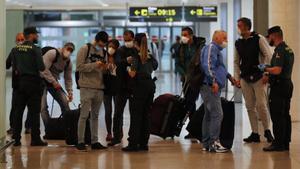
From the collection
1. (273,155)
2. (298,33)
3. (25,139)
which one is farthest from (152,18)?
(273,155)

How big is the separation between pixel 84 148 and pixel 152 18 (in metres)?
14.1

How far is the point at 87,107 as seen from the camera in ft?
25.4

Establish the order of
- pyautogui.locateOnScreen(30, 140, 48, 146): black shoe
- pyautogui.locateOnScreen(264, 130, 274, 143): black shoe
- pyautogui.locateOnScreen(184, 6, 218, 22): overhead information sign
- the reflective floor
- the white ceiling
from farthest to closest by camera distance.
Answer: the white ceiling
pyautogui.locateOnScreen(184, 6, 218, 22): overhead information sign
pyautogui.locateOnScreen(264, 130, 274, 143): black shoe
pyautogui.locateOnScreen(30, 140, 48, 146): black shoe
the reflective floor

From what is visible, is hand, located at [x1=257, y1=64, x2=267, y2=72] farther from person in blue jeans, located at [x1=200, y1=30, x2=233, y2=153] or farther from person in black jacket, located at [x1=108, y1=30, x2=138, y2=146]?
person in black jacket, located at [x1=108, y1=30, x2=138, y2=146]

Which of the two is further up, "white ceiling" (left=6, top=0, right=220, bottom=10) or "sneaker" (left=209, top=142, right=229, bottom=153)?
"white ceiling" (left=6, top=0, right=220, bottom=10)

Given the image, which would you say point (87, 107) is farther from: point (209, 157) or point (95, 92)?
point (209, 157)

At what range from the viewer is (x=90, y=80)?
7.75m

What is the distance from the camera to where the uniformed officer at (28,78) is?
7977 mm

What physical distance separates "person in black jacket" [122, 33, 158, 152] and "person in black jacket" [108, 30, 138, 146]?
12cm

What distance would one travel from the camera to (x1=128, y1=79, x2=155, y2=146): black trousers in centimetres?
770

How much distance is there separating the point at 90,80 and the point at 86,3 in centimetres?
1828

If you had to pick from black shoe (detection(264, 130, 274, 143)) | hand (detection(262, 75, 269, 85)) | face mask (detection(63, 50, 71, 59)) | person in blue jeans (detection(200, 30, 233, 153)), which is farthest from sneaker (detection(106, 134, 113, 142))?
hand (detection(262, 75, 269, 85))

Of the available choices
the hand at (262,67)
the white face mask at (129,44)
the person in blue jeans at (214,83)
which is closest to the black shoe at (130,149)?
the person in blue jeans at (214,83)

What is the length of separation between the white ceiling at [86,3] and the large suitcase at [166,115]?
13.5m
